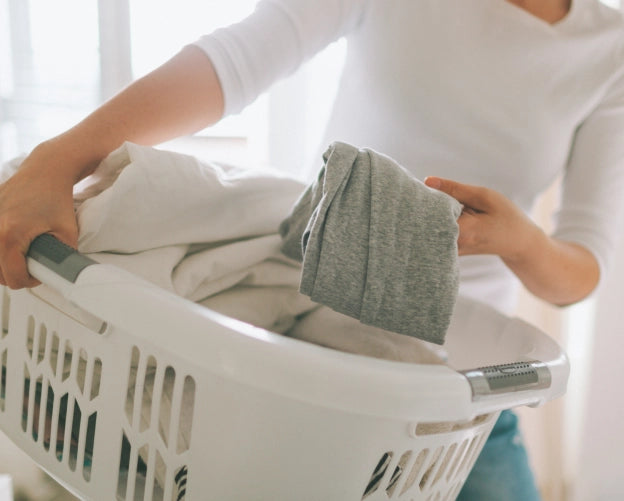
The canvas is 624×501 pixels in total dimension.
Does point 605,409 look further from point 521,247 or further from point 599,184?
point 521,247

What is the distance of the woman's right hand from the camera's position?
0.44 m

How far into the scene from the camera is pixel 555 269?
2.23 feet

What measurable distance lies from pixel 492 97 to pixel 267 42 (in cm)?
30

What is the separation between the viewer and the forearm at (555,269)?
0.64m

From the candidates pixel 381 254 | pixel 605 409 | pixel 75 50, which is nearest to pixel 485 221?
pixel 381 254

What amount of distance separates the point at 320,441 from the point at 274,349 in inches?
3.0

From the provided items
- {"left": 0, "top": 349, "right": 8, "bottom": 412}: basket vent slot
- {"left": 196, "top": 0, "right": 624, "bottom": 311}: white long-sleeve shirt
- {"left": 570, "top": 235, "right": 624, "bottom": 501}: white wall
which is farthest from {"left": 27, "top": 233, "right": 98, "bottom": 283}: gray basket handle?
{"left": 570, "top": 235, "right": 624, "bottom": 501}: white wall

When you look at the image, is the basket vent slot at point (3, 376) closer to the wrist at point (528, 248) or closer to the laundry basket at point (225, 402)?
the laundry basket at point (225, 402)

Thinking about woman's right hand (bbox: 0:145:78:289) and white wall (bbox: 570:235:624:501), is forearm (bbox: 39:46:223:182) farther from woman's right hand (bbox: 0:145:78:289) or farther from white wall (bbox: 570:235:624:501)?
white wall (bbox: 570:235:624:501)

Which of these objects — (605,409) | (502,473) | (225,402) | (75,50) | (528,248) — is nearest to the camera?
(225,402)

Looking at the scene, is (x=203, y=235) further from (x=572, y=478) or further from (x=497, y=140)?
(x=572, y=478)

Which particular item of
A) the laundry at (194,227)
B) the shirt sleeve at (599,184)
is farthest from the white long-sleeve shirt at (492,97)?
the laundry at (194,227)

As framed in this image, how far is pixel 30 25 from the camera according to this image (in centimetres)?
97

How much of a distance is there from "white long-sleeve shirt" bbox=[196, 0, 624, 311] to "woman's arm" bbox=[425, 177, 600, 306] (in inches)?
2.3
